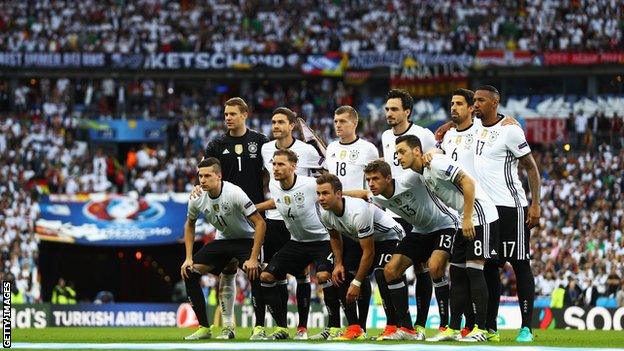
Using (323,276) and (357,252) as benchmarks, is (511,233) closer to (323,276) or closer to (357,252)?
(357,252)

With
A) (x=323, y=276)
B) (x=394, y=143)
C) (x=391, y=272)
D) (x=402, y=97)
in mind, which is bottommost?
(x=323, y=276)

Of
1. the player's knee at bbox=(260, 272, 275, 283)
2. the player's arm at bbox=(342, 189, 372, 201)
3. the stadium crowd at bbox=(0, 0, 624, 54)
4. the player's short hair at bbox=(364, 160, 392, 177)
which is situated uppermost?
the stadium crowd at bbox=(0, 0, 624, 54)

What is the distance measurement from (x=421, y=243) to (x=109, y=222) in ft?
71.9

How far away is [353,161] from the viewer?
51.4 ft

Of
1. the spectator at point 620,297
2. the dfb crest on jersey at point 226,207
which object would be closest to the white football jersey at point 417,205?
the dfb crest on jersey at point 226,207

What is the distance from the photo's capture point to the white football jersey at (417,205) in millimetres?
14586

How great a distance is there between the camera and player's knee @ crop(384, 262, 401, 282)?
48.3 ft

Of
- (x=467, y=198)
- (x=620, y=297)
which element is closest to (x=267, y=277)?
(x=467, y=198)

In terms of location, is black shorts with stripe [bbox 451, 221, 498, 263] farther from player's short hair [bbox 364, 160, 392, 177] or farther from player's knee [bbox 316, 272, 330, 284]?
player's knee [bbox 316, 272, 330, 284]

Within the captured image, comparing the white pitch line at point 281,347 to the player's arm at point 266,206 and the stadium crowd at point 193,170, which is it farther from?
the stadium crowd at point 193,170

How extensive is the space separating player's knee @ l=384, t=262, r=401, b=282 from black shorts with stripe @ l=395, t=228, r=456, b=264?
190 mm

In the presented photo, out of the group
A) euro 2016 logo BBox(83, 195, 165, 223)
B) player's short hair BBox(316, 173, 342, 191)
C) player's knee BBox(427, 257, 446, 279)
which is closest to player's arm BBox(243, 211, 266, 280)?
player's short hair BBox(316, 173, 342, 191)

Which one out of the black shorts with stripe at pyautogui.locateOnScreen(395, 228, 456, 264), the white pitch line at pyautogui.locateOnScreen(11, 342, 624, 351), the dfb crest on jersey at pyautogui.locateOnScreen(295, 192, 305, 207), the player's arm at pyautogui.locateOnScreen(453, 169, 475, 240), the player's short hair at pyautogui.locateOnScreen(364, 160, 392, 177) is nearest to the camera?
the white pitch line at pyautogui.locateOnScreen(11, 342, 624, 351)

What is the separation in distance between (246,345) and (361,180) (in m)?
2.95
